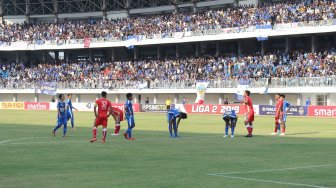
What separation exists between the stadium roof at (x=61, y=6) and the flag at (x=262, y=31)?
84.5 feet

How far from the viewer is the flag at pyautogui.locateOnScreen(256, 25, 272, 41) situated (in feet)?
228

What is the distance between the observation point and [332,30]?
210ft

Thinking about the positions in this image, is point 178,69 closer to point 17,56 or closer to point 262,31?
point 262,31

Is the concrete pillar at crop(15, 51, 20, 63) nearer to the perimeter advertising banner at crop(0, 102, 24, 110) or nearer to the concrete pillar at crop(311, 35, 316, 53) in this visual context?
the perimeter advertising banner at crop(0, 102, 24, 110)

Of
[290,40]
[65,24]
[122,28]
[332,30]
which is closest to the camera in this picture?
[332,30]

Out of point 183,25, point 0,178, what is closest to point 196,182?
point 0,178

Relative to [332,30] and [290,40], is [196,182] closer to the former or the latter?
[332,30]

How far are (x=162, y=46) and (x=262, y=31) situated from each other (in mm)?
20180

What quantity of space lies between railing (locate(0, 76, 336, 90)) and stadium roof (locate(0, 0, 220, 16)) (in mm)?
15190

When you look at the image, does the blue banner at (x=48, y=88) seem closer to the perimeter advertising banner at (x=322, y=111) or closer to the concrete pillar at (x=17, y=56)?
the concrete pillar at (x=17, y=56)

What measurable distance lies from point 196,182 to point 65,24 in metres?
84.4

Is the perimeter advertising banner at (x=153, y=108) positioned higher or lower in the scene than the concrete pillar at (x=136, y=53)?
lower

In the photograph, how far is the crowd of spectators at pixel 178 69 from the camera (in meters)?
65.9

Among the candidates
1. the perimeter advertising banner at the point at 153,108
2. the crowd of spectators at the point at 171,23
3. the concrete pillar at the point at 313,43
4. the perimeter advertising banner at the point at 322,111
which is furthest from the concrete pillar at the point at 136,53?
the perimeter advertising banner at the point at 322,111
